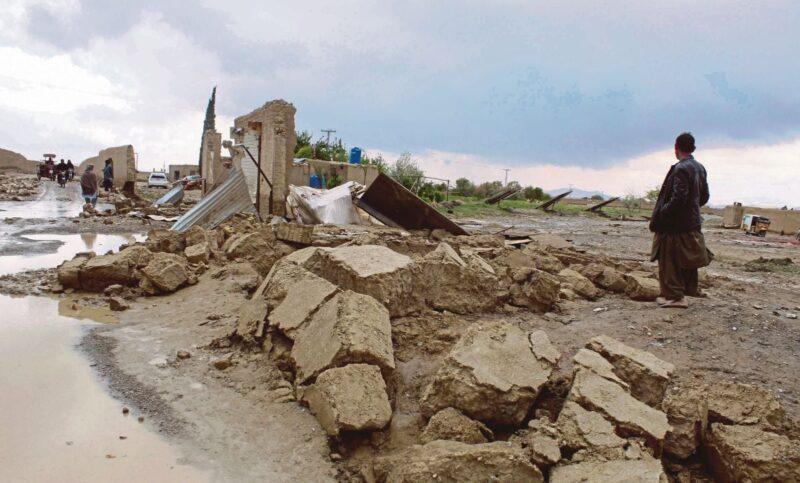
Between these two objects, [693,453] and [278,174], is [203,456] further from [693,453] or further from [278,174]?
[278,174]

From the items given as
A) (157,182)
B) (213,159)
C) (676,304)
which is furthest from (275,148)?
(157,182)

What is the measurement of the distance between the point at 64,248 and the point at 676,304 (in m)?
9.06

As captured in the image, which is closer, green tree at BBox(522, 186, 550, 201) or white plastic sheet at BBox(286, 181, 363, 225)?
white plastic sheet at BBox(286, 181, 363, 225)

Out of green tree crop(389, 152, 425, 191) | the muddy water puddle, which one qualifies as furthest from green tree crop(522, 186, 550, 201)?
the muddy water puddle

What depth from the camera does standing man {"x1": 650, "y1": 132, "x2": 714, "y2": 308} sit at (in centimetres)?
478

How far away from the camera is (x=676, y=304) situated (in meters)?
4.75

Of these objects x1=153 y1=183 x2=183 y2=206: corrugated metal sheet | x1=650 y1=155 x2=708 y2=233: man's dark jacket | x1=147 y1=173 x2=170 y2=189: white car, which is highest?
x1=650 y1=155 x2=708 y2=233: man's dark jacket

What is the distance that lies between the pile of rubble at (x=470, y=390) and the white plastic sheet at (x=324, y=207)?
713 centimetres

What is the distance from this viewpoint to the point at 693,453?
283cm

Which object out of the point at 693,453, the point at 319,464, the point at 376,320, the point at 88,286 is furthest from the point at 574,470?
the point at 88,286

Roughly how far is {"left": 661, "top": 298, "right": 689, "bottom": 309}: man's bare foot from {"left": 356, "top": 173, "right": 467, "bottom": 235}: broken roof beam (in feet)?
15.9

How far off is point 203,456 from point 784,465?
116 inches

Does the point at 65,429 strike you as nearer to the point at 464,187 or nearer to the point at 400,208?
the point at 400,208

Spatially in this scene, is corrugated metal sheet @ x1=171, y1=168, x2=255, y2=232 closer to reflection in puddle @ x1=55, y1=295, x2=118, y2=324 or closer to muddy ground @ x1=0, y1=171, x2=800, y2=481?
muddy ground @ x1=0, y1=171, x2=800, y2=481
